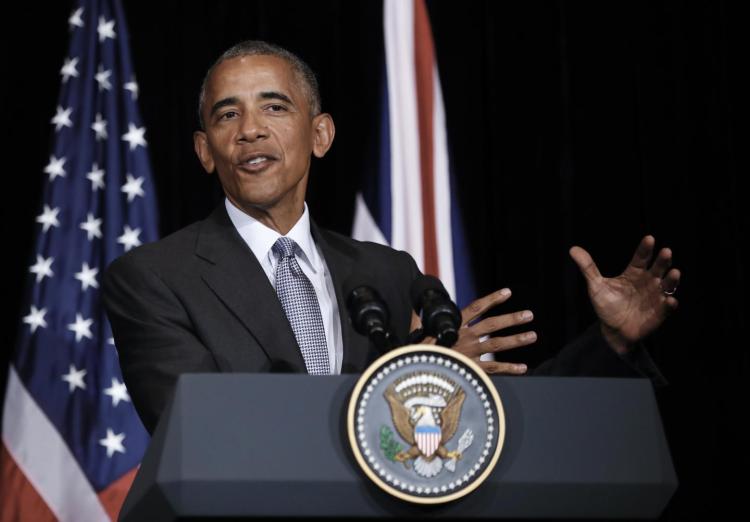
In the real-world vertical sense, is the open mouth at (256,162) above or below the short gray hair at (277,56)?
below

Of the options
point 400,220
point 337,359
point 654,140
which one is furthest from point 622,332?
point 654,140

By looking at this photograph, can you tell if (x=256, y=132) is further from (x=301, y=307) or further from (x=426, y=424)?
(x=426, y=424)

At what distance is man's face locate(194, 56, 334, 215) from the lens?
2.21 metres

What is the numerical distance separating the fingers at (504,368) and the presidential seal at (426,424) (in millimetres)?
375

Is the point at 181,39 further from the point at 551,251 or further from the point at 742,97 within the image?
the point at 742,97

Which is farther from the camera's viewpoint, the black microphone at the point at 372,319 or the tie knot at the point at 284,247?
the tie knot at the point at 284,247

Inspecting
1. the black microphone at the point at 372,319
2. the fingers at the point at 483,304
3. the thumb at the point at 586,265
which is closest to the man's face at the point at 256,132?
the fingers at the point at 483,304

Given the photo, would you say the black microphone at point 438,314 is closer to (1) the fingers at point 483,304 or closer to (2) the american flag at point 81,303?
(1) the fingers at point 483,304

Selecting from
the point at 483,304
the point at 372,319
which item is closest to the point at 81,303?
the point at 483,304

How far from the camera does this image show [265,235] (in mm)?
2184

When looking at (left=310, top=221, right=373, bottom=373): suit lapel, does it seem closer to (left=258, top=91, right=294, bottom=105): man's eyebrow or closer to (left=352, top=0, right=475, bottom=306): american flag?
(left=258, top=91, right=294, bottom=105): man's eyebrow

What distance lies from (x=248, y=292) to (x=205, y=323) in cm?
10

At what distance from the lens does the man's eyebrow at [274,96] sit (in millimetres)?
2250

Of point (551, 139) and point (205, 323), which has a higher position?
point (205, 323)
